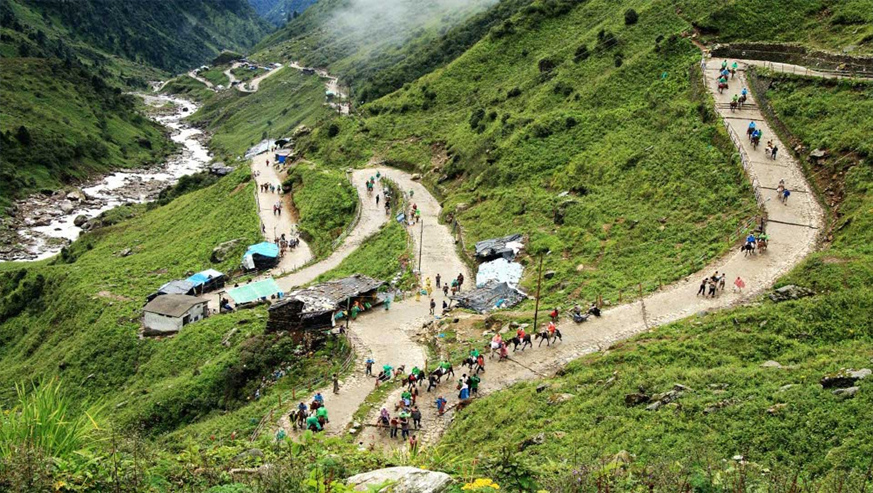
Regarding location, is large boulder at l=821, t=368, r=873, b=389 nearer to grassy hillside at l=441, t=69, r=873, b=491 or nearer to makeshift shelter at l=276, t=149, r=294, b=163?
grassy hillside at l=441, t=69, r=873, b=491

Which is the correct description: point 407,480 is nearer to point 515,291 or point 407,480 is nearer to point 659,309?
point 659,309

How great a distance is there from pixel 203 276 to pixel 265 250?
19.5 feet

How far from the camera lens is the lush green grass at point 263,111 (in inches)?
5153

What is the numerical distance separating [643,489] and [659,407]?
723 centimetres

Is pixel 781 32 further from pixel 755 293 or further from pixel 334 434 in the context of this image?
pixel 334 434

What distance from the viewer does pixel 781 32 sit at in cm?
5659

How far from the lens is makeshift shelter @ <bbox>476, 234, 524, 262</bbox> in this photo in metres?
42.4

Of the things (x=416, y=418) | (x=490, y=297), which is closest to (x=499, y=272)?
(x=490, y=297)

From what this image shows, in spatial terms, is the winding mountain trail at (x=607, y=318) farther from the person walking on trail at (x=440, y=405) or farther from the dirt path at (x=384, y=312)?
the person walking on trail at (x=440, y=405)

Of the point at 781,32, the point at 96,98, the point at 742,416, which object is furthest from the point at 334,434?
→ the point at 96,98

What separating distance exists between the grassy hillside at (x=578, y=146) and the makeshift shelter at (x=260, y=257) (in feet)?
52.8

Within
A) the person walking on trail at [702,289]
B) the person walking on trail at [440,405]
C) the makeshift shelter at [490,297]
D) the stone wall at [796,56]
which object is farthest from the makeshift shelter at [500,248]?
the stone wall at [796,56]

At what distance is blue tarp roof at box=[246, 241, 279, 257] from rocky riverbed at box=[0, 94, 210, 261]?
1733 inches

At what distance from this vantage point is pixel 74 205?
10262cm
